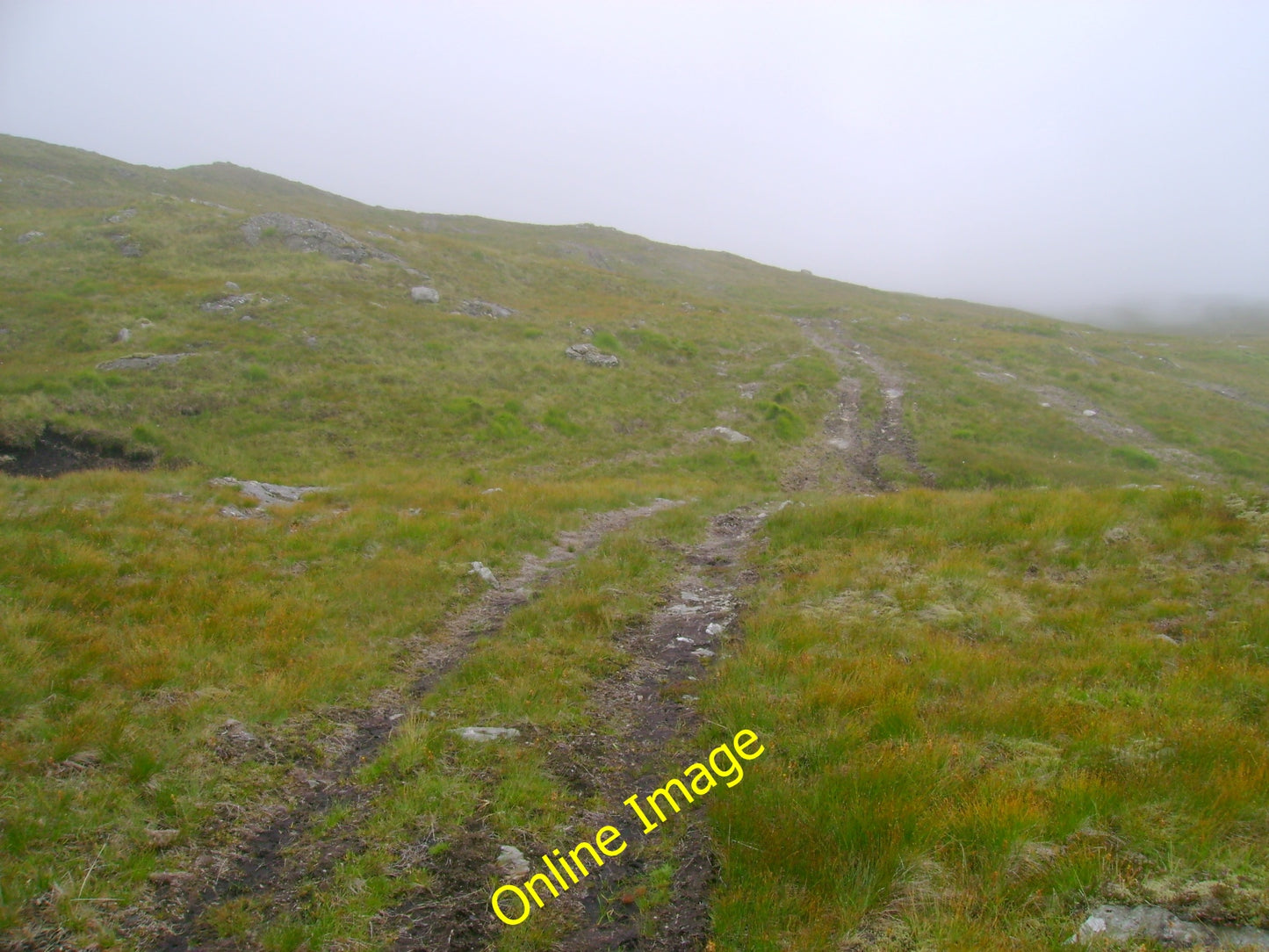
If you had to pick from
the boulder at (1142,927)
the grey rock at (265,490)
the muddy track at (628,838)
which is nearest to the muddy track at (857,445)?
the muddy track at (628,838)

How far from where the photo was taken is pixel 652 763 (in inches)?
265

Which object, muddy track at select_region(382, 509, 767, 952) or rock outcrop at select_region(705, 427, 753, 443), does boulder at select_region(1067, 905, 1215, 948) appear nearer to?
muddy track at select_region(382, 509, 767, 952)

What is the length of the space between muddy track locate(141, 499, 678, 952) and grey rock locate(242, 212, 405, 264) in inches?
1535

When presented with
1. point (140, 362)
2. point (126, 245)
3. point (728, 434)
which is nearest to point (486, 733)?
point (728, 434)

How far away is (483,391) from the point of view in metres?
26.9

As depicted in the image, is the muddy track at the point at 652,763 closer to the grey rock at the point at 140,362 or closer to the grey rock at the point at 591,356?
the grey rock at the point at 591,356

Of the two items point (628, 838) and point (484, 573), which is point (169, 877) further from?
point (484, 573)

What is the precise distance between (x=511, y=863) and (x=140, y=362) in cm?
2631

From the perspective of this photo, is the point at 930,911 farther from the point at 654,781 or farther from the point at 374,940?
the point at 374,940

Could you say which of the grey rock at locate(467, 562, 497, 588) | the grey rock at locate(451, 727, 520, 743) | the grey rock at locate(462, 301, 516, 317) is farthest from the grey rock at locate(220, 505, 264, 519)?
the grey rock at locate(462, 301, 516, 317)

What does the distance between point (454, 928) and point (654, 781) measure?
2.34 metres

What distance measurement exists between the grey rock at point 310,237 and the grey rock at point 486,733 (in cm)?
4054

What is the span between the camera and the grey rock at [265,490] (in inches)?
613

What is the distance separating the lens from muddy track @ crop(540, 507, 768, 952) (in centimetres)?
475
